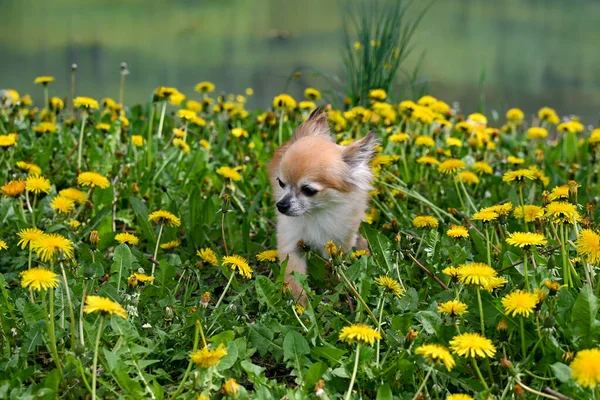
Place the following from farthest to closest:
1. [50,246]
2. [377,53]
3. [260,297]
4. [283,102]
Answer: [377,53] → [283,102] → [260,297] → [50,246]

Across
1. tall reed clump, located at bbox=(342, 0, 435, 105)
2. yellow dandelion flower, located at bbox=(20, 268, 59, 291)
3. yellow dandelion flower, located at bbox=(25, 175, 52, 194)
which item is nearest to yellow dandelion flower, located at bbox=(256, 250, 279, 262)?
yellow dandelion flower, located at bbox=(25, 175, 52, 194)

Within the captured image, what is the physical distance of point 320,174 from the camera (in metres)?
2.57

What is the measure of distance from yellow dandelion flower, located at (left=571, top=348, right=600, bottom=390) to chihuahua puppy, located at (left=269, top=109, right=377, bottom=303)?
119cm

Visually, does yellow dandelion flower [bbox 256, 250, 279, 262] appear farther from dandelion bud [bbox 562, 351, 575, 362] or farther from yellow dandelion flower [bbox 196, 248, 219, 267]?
dandelion bud [bbox 562, 351, 575, 362]

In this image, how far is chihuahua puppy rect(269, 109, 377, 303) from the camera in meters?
2.57

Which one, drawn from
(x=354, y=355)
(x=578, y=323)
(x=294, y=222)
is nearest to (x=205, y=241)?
(x=294, y=222)

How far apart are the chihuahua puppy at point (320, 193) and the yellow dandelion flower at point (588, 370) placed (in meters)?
1.19

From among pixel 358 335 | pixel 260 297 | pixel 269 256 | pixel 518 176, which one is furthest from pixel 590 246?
pixel 269 256

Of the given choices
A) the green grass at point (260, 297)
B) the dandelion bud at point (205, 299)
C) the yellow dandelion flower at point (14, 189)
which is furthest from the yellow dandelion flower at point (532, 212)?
the yellow dandelion flower at point (14, 189)

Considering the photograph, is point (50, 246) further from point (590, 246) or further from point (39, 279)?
point (590, 246)

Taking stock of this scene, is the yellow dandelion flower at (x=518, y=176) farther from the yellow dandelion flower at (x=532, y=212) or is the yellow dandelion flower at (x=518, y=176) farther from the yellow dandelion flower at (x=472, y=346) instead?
the yellow dandelion flower at (x=472, y=346)

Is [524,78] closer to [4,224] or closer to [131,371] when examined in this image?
[4,224]

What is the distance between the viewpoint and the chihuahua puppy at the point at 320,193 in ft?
8.43

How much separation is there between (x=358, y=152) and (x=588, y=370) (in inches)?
53.5
